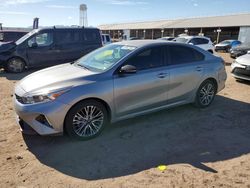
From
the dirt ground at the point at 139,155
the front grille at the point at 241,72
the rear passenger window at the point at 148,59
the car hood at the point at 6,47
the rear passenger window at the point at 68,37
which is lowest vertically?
the dirt ground at the point at 139,155

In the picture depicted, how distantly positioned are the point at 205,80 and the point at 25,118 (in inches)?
155

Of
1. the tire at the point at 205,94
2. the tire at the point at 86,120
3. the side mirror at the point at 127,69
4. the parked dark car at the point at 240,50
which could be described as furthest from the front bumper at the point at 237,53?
the tire at the point at 86,120

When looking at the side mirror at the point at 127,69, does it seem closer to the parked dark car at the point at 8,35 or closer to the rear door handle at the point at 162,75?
the rear door handle at the point at 162,75

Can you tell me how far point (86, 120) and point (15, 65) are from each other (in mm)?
7522

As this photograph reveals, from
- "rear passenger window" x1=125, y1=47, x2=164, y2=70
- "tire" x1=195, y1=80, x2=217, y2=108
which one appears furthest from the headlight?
"tire" x1=195, y1=80, x2=217, y2=108

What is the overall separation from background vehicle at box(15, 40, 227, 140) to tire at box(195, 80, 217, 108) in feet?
0.08

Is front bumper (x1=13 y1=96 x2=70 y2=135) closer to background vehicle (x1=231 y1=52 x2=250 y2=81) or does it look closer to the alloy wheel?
the alloy wheel

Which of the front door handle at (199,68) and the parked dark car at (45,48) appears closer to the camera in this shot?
the front door handle at (199,68)

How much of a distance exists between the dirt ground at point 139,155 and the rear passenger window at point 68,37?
232 inches

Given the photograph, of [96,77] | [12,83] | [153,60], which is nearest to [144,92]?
[153,60]

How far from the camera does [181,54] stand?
5.21 metres

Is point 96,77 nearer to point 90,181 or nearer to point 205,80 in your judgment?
point 90,181

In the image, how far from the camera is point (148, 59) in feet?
15.5

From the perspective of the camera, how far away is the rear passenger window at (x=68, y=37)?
10.5 metres
